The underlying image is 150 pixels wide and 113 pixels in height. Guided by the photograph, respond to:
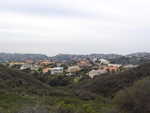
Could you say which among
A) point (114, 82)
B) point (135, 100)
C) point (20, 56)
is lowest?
point (114, 82)

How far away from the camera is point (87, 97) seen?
20.2 meters

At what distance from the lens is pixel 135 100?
1314 centimetres

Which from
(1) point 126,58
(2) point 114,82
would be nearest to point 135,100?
(2) point 114,82

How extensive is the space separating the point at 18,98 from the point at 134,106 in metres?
5.97

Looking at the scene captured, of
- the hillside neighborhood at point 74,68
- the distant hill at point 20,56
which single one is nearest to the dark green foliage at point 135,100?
the hillside neighborhood at point 74,68

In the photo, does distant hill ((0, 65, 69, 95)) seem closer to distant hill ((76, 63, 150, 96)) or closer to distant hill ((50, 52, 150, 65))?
distant hill ((76, 63, 150, 96))

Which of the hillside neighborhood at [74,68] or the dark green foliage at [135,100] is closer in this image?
the dark green foliage at [135,100]

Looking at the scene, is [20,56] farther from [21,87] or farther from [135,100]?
[135,100]

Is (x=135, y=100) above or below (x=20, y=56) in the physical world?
above

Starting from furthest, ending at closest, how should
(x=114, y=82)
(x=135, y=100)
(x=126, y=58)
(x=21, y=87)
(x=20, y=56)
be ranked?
(x=20, y=56), (x=126, y=58), (x=114, y=82), (x=21, y=87), (x=135, y=100)

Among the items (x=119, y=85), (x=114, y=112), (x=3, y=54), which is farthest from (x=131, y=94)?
(x=3, y=54)

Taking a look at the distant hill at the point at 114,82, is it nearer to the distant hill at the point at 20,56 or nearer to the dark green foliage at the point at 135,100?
the dark green foliage at the point at 135,100

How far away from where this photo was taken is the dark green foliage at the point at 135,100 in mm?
12969

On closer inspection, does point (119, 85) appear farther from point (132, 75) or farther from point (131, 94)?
point (131, 94)
